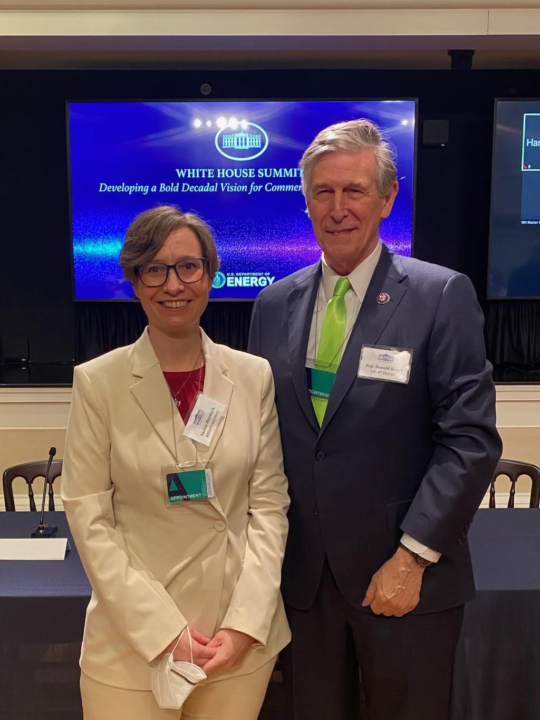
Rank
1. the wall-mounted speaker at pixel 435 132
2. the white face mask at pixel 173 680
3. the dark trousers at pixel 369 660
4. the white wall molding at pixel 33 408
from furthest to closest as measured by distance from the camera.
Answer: the wall-mounted speaker at pixel 435 132 < the white wall molding at pixel 33 408 < the dark trousers at pixel 369 660 < the white face mask at pixel 173 680

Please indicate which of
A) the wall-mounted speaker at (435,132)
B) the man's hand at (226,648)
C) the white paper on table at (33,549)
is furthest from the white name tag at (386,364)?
the wall-mounted speaker at (435,132)

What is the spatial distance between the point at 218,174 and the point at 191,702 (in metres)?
4.11

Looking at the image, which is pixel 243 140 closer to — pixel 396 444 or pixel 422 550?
pixel 396 444

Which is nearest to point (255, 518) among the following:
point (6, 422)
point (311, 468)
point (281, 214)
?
point (311, 468)

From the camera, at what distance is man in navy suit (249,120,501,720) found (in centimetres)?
134

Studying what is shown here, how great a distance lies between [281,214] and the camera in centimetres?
491

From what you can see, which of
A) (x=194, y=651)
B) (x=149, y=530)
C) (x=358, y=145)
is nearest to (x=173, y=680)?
(x=194, y=651)

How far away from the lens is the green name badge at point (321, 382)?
143 centimetres

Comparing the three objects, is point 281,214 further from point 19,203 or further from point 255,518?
point 255,518

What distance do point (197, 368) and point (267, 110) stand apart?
383cm

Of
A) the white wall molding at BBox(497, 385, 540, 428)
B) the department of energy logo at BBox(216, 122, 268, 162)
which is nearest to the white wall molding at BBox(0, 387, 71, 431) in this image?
the department of energy logo at BBox(216, 122, 268, 162)

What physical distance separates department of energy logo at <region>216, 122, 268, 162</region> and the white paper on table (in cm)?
353

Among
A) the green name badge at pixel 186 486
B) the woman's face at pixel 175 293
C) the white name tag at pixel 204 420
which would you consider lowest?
the green name badge at pixel 186 486

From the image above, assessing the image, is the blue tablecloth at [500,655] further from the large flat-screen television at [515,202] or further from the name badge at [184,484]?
the large flat-screen television at [515,202]
